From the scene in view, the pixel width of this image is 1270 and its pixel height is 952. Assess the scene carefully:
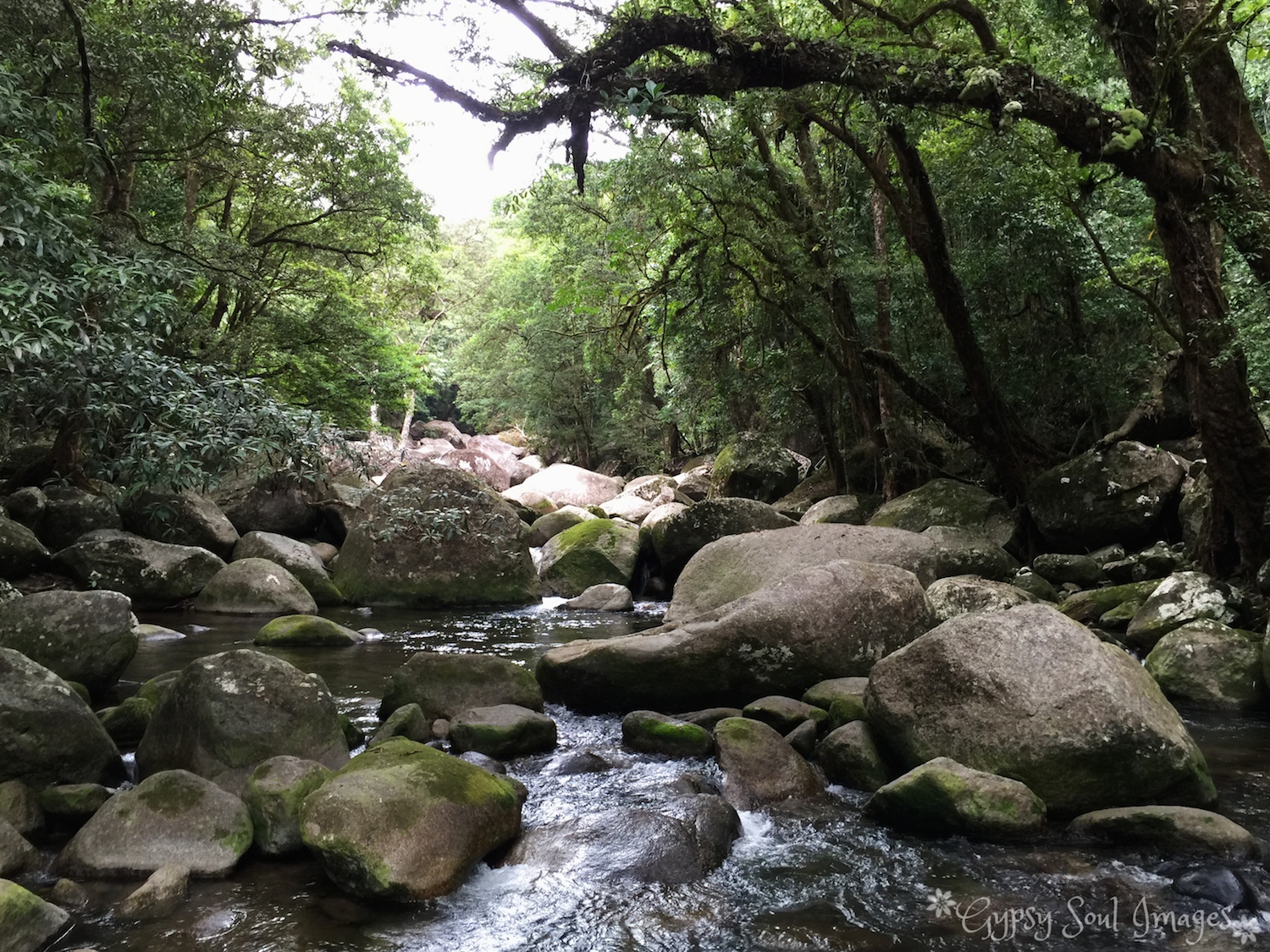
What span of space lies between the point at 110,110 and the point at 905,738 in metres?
12.0

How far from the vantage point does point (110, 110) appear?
10.8 meters

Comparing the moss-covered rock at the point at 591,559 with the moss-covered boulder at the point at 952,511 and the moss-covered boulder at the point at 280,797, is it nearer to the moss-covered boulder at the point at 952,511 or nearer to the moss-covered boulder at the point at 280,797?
the moss-covered boulder at the point at 952,511

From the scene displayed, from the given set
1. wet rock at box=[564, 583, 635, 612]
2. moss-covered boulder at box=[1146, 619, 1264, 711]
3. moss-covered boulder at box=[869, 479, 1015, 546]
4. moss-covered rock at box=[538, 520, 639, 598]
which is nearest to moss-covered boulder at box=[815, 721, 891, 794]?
moss-covered boulder at box=[1146, 619, 1264, 711]

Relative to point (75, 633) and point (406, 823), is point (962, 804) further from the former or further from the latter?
point (75, 633)

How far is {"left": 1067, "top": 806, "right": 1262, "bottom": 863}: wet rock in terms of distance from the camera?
165 inches

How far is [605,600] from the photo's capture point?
12641mm

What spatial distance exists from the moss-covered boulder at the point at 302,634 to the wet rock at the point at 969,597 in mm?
6522

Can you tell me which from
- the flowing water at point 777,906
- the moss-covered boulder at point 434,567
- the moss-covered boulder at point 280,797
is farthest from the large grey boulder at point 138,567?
the flowing water at point 777,906

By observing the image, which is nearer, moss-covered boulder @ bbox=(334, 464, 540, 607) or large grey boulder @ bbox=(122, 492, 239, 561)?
large grey boulder @ bbox=(122, 492, 239, 561)

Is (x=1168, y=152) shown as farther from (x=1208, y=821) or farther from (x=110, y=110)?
(x=110, y=110)

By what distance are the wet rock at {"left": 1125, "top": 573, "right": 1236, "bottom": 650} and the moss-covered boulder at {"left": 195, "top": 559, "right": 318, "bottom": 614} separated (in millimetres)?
10065


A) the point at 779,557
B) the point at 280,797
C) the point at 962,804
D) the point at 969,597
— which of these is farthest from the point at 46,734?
the point at 969,597

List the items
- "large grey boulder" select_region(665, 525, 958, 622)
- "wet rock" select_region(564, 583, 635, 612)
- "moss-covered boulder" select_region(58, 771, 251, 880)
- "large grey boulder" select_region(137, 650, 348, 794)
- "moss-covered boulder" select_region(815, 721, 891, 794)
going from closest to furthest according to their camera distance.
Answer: "moss-covered boulder" select_region(58, 771, 251, 880), "large grey boulder" select_region(137, 650, 348, 794), "moss-covered boulder" select_region(815, 721, 891, 794), "large grey boulder" select_region(665, 525, 958, 622), "wet rock" select_region(564, 583, 635, 612)

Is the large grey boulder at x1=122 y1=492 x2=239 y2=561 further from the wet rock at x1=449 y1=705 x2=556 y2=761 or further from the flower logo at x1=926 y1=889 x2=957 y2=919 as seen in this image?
the flower logo at x1=926 y1=889 x2=957 y2=919
